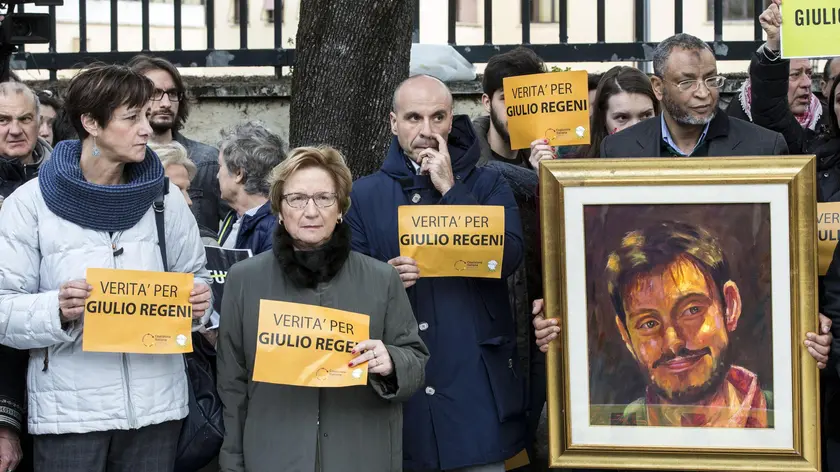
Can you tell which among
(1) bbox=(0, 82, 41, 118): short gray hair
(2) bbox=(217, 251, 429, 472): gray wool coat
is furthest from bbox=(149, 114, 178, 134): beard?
(2) bbox=(217, 251, 429, 472): gray wool coat

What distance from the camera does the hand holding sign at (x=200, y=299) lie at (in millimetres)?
4449

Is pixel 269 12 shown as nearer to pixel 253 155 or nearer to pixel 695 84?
pixel 253 155

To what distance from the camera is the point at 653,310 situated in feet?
14.4

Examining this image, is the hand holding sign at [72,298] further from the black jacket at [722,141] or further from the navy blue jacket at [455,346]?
the black jacket at [722,141]

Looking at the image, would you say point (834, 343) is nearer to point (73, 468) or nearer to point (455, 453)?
point (455, 453)

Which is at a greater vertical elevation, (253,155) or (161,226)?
(253,155)

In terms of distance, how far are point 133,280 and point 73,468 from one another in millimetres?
685

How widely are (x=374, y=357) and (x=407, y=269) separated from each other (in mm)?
483

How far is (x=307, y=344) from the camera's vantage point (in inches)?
162

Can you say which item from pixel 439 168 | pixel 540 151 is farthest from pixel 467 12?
pixel 439 168

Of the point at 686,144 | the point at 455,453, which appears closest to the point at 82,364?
the point at 455,453

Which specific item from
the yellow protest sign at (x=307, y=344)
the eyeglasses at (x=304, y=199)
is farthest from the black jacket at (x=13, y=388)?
the eyeglasses at (x=304, y=199)

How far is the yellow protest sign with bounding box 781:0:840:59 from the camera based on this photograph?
15.1 feet

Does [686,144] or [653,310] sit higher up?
[686,144]
